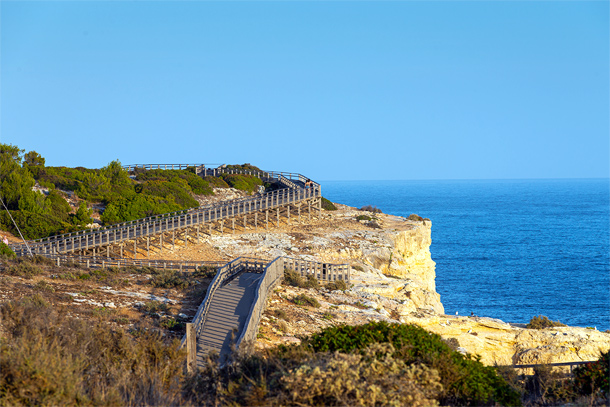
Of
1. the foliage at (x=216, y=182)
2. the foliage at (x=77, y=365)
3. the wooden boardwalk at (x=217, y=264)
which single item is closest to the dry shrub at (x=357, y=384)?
the foliage at (x=77, y=365)

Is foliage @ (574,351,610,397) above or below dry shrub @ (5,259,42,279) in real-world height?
below

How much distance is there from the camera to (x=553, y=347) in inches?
1053

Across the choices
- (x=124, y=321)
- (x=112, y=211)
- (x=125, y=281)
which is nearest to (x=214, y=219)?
(x=112, y=211)

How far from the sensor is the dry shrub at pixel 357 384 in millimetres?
10414

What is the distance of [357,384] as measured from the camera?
1056cm

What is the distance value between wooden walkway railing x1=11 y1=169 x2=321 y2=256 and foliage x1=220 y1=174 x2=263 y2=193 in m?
13.8

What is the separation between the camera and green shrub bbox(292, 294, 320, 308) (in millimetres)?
26031

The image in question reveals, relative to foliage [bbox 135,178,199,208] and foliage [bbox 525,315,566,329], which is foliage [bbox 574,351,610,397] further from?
foliage [bbox 135,178,199,208]

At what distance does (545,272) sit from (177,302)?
55.0 m

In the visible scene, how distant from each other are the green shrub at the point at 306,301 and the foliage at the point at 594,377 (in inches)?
479

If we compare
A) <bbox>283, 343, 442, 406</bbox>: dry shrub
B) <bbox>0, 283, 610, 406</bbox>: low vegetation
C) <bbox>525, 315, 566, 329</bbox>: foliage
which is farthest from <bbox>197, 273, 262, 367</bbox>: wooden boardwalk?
<bbox>525, 315, 566, 329</bbox>: foliage

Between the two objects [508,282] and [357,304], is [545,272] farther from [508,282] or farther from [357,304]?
[357,304]

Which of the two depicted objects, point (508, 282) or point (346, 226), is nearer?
point (346, 226)

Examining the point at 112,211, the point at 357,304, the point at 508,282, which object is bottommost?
the point at 508,282
